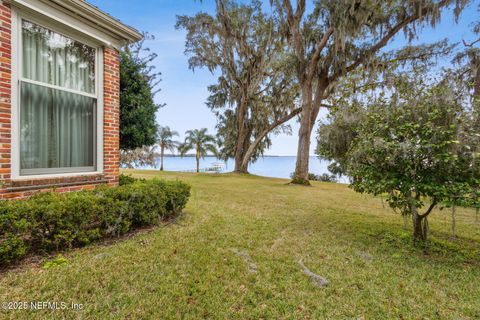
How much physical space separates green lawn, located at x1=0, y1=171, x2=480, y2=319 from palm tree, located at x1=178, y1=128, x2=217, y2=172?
2398cm

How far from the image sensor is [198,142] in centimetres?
2844

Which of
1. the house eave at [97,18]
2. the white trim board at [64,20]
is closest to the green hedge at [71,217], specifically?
the white trim board at [64,20]

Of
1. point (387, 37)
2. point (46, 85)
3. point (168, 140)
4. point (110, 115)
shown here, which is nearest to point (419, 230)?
point (110, 115)

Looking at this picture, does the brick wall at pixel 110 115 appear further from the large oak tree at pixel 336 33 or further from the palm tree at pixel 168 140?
the palm tree at pixel 168 140

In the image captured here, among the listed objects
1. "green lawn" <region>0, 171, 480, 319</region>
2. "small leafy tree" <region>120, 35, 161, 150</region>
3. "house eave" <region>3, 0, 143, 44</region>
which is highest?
"house eave" <region>3, 0, 143, 44</region>

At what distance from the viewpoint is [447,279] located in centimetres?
284

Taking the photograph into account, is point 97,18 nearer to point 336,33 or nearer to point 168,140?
point 336,33

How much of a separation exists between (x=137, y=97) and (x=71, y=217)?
3.70 m

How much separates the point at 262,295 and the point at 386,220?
4743 millimetres

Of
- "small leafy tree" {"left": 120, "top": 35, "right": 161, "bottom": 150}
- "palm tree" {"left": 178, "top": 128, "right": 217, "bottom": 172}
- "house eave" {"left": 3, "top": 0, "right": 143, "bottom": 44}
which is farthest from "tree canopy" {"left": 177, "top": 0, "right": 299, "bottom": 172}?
"house eave" {"left": 3, "top": 0, "right": 143, "bottom": 44}

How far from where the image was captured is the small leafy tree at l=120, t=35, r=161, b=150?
573 cm

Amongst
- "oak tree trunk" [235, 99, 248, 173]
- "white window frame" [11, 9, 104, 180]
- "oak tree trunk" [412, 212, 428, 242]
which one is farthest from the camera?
"oak tree trunk" [235, 99, 248, 173]

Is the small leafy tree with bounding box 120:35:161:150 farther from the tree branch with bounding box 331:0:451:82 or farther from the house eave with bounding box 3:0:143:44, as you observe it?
the tree branch with bounding box 331:0:451:82

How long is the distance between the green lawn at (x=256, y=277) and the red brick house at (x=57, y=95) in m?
1.43
